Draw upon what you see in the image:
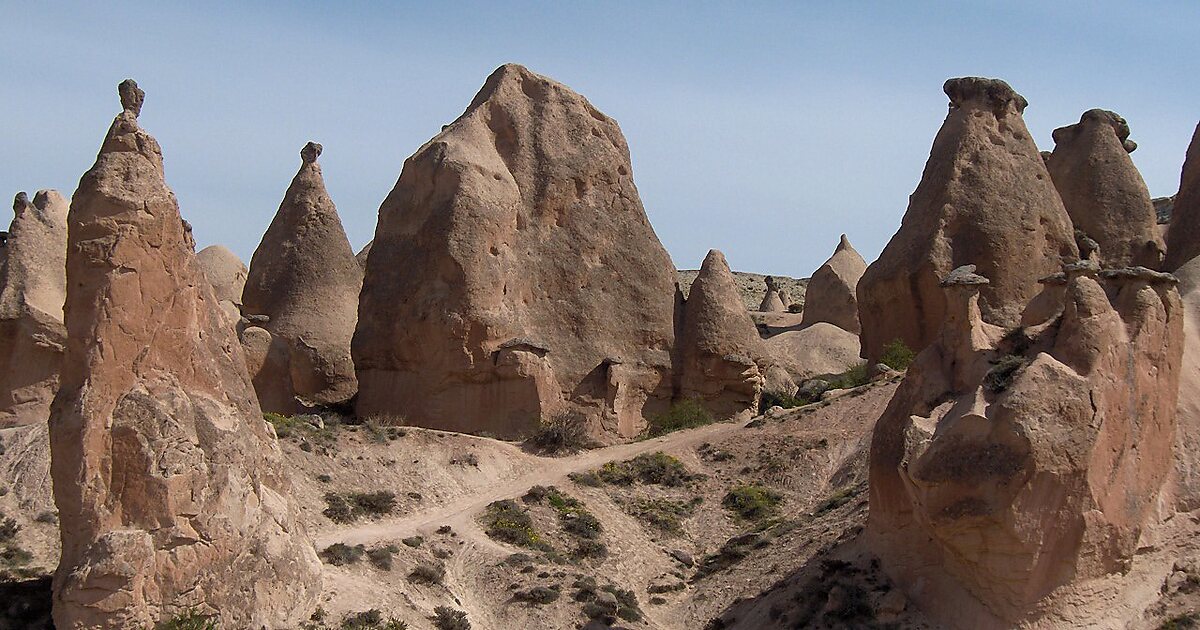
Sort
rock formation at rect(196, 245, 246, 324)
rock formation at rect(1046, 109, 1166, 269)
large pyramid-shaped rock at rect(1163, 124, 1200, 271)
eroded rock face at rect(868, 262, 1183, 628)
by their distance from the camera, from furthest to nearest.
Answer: rock formation at rect(196, 245, 246, 324) < rock formation at rect(1046, 109, 1166, 269) < large pyramid-shaped rock at rect(1163, 124, 1200, 271) < eroded rock face at rect(868, 262, 1183, 628)

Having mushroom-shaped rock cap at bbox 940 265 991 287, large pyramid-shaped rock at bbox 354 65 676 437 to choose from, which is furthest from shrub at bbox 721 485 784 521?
mushroom-shaped rock cap at bbox 940 265 991 287

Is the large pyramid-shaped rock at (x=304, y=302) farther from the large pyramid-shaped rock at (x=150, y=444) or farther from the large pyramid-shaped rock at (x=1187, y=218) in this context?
the large pyramid-shaped rock at (x=1187, y=218)

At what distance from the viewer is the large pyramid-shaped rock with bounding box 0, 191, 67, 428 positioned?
30.2 m

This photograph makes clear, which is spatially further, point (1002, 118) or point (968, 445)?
point (1002, 118)

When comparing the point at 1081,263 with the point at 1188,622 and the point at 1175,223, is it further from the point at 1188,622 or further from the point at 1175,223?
the point at 1175,223

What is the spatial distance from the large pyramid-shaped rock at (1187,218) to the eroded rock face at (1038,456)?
1193 cm

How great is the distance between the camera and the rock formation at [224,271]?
47281mm

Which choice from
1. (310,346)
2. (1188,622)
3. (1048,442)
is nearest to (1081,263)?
(1048,442)

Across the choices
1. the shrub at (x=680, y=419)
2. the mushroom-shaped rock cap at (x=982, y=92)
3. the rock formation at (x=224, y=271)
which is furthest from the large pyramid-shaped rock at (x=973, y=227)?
the rock formation at (x=224, y=271)

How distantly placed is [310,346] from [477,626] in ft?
48.5

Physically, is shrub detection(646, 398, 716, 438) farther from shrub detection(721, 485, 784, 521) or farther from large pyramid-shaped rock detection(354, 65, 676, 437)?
shrub detection(721, 485, 784, 521)

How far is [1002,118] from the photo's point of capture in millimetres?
35906

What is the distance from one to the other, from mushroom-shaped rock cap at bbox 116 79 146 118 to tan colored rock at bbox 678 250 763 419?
666 inches

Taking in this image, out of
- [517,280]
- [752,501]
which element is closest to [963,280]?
[752,501]
